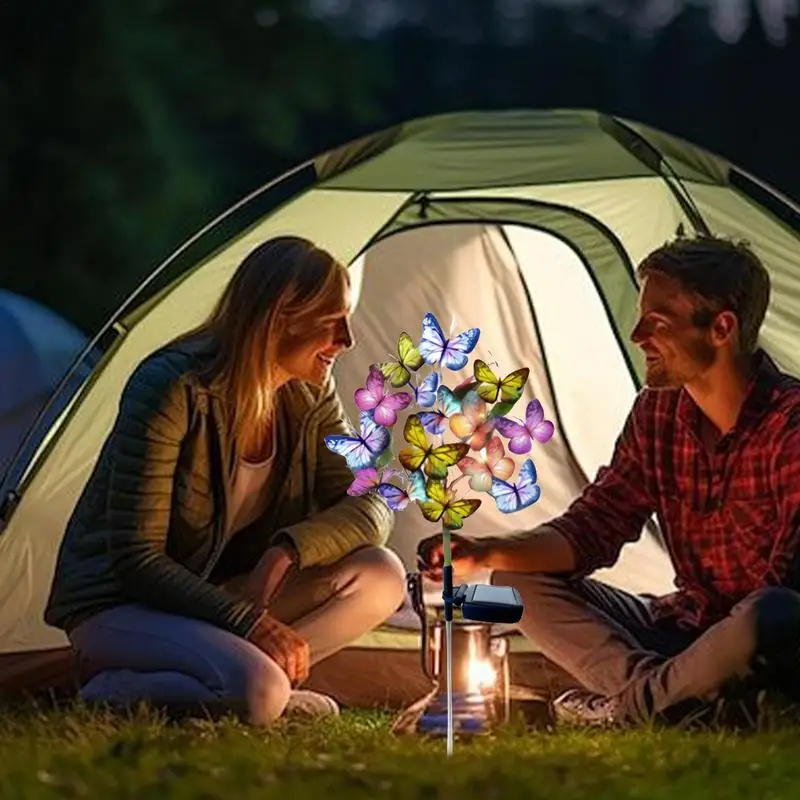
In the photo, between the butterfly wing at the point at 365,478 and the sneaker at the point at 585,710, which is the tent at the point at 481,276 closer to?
the sneaker at the point at 585,710

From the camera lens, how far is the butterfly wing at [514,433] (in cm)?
267

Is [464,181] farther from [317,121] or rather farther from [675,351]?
[317,121]

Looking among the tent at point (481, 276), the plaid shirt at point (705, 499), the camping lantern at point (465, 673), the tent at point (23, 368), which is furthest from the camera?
the tent at point (23, 368)

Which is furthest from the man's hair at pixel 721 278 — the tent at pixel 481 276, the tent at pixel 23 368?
the tent at pixel 23 368

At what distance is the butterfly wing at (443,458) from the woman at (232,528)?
512mm

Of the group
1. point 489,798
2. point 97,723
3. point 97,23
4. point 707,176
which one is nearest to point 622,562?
point 707,176

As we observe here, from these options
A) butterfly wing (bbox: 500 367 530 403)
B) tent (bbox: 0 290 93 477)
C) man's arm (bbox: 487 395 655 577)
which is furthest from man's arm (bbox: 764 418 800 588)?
tent (bbox: 0 290 93 477)

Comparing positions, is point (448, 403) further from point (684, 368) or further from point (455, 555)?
point (684, 368)

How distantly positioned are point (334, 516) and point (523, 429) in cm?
60

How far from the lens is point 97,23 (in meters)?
7.04

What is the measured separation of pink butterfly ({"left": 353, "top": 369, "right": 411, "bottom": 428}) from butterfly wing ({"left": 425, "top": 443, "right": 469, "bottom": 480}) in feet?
0.29

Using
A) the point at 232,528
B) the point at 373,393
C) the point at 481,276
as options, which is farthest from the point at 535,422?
the point at 481,276

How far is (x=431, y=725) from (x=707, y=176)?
1.22m

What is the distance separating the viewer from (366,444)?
8.86 feet
